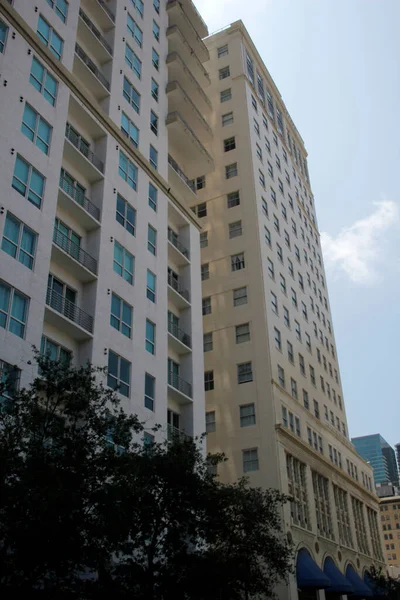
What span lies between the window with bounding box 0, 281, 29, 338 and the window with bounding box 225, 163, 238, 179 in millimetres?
35505

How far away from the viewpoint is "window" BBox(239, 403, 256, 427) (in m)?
46.7

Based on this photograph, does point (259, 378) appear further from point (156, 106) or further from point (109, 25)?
point (109, 25)

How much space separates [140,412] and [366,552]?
41.4 m

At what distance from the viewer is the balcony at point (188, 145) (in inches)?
1792

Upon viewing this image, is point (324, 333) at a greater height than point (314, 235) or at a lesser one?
lesser

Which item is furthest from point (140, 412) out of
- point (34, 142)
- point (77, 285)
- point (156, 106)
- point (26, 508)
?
point (156, 106)

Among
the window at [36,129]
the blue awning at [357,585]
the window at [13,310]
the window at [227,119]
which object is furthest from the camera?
the window at [227,119]

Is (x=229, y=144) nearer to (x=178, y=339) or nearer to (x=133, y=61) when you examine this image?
(x=133, y=61)

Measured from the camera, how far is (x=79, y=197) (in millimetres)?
33469

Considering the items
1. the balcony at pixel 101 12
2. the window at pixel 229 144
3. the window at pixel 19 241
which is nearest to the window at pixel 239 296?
the window at pixel 229 144

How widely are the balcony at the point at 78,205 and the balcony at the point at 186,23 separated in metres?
24.7

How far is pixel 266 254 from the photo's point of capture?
5500cm

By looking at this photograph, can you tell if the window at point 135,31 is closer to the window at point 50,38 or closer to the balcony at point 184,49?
the balcony at point 184,49

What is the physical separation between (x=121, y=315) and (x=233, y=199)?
88.0ft
